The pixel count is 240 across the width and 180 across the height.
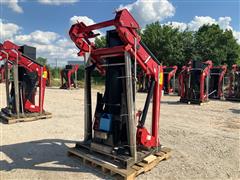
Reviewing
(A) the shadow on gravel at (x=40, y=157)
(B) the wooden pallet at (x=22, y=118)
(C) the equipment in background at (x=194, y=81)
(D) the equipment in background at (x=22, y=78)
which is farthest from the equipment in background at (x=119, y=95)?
(C) the equipment in background at (x=194, y=81)

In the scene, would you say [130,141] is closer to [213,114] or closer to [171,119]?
[171,119]

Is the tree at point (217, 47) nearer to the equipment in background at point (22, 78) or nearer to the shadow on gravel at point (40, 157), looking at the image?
the equipment in background at point (22, 78)

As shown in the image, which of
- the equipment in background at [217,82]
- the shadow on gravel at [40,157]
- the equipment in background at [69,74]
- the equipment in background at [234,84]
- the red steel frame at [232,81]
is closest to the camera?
the shadow on gravel at [40,157]

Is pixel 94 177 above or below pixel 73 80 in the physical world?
below

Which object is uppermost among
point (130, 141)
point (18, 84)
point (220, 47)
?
point (220, 47)

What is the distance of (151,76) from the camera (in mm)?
4840


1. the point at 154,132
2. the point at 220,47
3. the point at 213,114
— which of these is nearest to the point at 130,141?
the point at 154,132

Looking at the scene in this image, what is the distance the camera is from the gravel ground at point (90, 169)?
4430mm

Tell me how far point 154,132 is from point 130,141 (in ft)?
2.70

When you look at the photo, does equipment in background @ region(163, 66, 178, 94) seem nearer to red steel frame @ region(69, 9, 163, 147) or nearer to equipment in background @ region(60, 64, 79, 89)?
equipment in background @ region(60, 64, 79, 89)

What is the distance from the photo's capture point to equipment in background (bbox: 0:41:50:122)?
8203mm

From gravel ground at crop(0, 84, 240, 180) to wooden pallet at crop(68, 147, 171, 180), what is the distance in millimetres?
100

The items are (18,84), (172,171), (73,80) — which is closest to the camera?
(172,171)

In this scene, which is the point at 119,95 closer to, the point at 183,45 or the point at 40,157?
the point at 40,157
